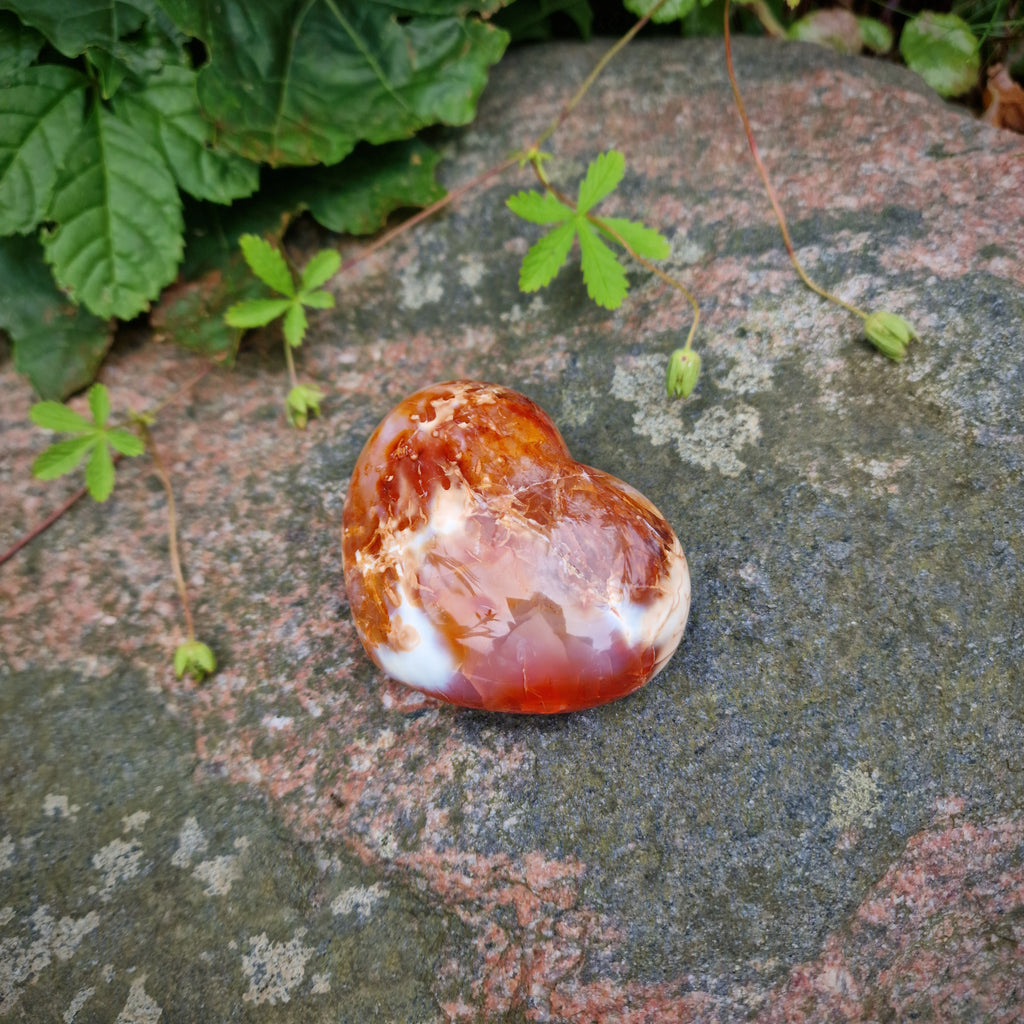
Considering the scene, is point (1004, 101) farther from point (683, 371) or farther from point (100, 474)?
point (100, 474)

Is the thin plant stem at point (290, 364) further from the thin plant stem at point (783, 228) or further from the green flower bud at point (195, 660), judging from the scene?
the thin plant stem at point (783, 228)

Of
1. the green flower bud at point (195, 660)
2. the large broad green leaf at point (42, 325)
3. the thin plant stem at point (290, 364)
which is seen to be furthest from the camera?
the large broad green leaf at point (42, 325)

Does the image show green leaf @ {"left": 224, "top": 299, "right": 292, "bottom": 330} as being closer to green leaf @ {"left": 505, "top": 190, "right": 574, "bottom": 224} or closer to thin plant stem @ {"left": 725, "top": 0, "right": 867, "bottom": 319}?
green leaf @ {"left": 505, "top": 190, "right": 574, "bottom": 224}

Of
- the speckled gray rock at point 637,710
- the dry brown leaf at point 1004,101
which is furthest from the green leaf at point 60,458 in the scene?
the dry brown leaf at point 1004,101

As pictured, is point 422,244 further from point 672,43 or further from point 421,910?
point 421,910

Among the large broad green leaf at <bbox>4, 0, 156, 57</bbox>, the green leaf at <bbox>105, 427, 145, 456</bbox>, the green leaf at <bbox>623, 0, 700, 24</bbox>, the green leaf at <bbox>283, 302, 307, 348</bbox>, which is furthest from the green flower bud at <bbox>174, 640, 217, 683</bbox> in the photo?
the green leaf at <bbox>623, 0, 700, 24</bbox>
